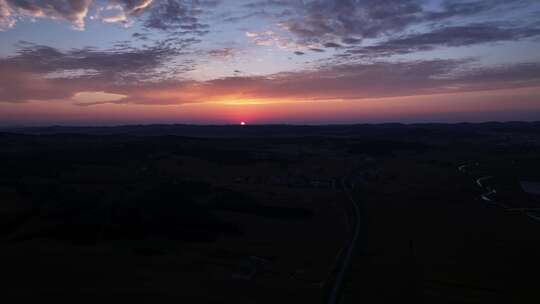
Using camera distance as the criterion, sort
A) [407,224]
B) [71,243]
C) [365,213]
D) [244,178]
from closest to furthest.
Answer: [71,243], [407,224], [365,213], [244,178]

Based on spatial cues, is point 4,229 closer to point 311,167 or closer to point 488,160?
point 311,167

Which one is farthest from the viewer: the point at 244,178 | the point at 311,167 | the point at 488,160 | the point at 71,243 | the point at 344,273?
the point at 488,160

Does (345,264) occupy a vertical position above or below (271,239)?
above

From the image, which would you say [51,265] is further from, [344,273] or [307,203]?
[307,203]

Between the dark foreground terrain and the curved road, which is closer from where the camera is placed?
the curved road

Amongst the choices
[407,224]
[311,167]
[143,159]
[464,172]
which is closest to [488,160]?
[464,172]

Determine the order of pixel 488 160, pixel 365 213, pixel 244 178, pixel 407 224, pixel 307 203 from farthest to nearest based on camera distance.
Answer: pixel 488 160
pixel 244 178
pixel 307 203
pixel 365 213
pixel 407 224

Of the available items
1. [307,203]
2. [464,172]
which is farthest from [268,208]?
[464,172]

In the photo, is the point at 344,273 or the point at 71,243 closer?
the point at 344,273

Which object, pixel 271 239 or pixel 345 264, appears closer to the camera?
pixel 345 264

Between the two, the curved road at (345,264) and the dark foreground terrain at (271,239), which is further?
the dark foreground terrain at (271,239)
